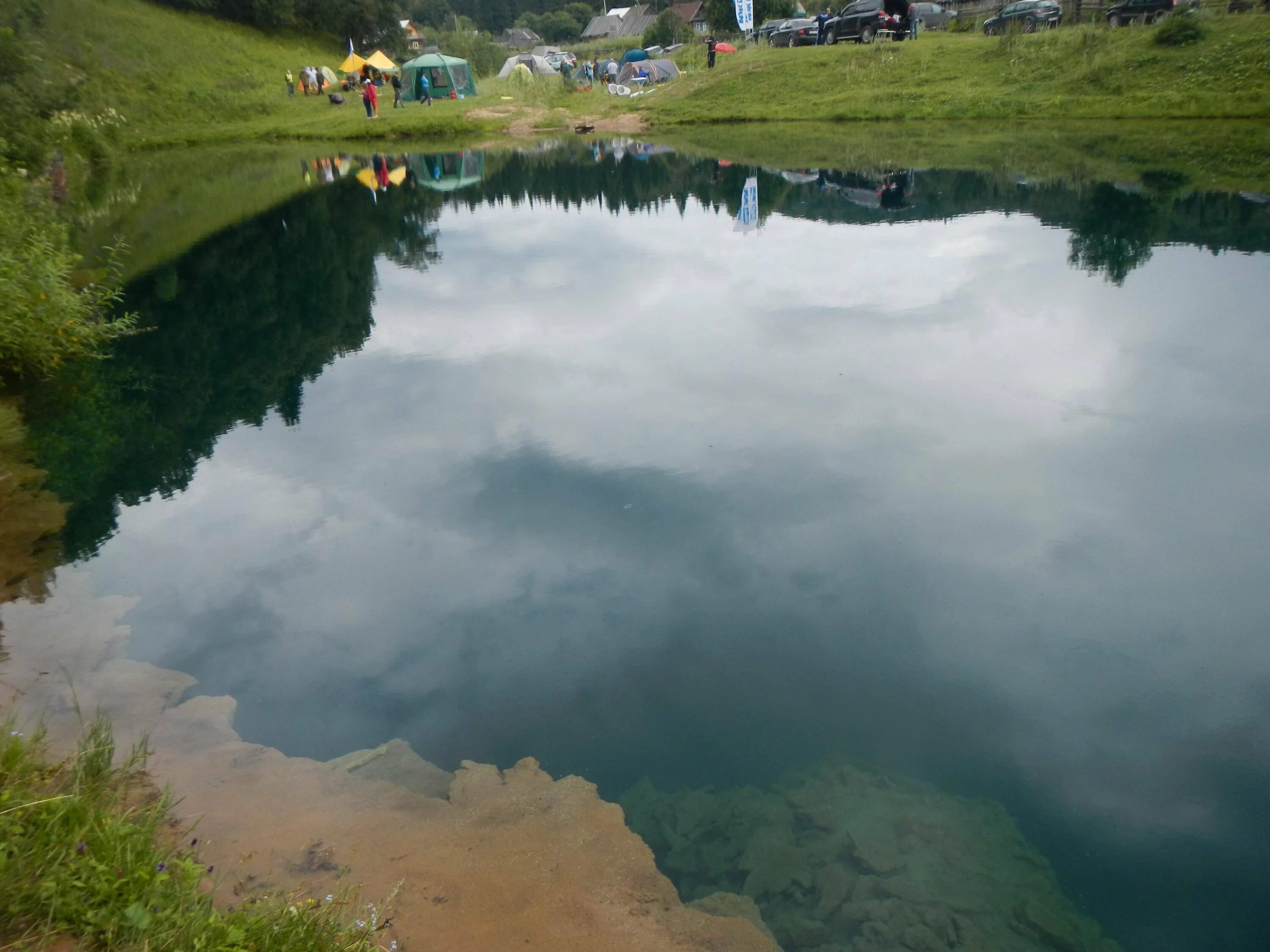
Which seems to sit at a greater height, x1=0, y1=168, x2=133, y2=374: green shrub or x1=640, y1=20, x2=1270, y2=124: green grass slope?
x1=640, y1=20, x2=1270, y2=124: green grass slope

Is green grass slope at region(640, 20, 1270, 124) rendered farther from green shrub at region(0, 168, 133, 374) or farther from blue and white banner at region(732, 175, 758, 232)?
green shrub at region(0, 168, 133, 374)

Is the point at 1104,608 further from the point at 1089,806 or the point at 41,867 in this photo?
the point at 41,867

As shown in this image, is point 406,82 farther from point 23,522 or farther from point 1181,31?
point 23,522

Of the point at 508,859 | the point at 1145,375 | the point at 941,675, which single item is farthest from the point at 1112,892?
the point at 1145,375

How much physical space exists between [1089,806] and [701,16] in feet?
318

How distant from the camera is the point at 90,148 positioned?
100 ft

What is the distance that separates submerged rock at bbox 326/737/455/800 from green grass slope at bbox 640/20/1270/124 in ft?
103

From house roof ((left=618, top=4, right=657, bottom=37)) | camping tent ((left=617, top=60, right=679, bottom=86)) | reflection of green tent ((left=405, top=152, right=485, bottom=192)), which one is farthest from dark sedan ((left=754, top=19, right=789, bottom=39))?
house roof ((left=618, top=4, right=657, bottom=37))

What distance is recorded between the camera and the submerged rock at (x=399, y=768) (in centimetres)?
485

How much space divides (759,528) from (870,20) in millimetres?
39783

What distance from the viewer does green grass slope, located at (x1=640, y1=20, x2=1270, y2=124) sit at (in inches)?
1106

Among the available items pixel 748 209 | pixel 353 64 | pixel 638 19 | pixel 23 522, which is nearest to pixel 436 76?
pixel 353 64

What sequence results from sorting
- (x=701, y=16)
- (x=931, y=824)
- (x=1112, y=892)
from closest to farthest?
(x=1112, y=892) → (x=931, y=824) → (x=701, y=16)

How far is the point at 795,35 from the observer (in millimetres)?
44000
